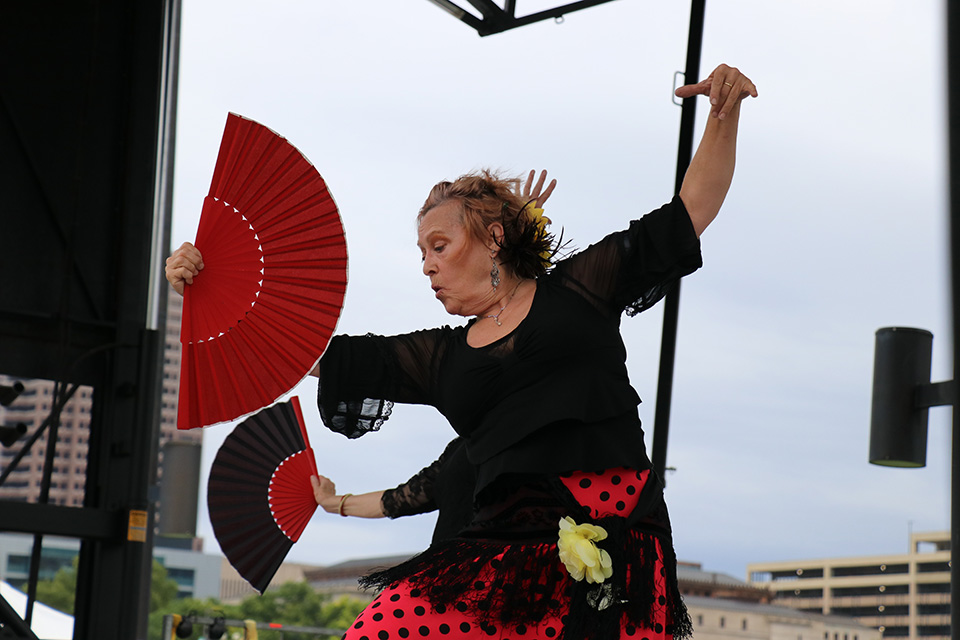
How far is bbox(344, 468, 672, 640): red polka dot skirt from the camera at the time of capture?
155 centimetres

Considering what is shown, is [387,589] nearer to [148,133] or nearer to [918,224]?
[918,224]

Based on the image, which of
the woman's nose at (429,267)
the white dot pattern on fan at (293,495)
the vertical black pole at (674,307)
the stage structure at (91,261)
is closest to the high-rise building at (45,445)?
the stage structure at (91,261)

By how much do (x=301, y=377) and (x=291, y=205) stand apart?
12.9 inches

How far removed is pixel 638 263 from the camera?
1.69 meters

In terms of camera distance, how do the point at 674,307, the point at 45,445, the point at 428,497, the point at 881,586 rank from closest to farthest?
the point at 428,497, the point at 674,307, the point at 881,586, the point at 45,445

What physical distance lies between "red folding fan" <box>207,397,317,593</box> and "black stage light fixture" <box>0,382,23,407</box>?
1564 millimetres

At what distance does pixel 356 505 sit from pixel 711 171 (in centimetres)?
186

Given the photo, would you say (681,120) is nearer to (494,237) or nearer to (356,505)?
(356,505)

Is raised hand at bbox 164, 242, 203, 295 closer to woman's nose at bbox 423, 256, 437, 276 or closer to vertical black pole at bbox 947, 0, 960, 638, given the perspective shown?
woman's nose at bbox 423, 256, 437, 276

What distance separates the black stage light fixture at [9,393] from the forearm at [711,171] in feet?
12.5

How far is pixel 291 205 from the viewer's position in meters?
2.03

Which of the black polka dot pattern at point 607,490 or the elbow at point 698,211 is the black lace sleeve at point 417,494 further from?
the elbow at point 698,211

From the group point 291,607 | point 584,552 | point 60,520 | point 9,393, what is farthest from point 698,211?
point 291,607

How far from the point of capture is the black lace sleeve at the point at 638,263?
5.41 ft
